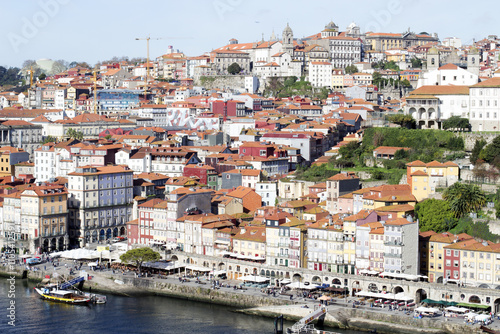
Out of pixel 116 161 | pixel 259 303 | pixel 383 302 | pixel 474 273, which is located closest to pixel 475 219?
pixel 474 273

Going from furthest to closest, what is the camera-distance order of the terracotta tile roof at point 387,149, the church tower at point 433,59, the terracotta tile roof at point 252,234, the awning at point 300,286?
the church tower at point 433,59 → the terracotta tile roof at point 387,149 → the terracotta tile roof at point 252,234 → the awning at point 300,286

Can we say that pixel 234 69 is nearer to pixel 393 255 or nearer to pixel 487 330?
pixel 393 255

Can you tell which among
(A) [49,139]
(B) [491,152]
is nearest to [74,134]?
(A) [49,139]

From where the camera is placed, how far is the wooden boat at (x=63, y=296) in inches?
1790

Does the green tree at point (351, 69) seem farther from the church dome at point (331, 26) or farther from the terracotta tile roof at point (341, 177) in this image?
the terracotta tile roof at point (341, 177)

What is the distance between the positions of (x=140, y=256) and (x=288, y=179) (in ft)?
48.3

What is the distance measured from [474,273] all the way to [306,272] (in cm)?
790

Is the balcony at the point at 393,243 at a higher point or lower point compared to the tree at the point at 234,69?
lower

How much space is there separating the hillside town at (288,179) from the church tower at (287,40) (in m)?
10.9

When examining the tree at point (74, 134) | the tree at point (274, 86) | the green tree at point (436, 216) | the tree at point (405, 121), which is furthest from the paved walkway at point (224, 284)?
the tree at point (274, 86)

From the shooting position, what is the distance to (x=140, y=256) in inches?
1912

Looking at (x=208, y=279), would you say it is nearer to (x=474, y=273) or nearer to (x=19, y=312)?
(x=19, y=312)

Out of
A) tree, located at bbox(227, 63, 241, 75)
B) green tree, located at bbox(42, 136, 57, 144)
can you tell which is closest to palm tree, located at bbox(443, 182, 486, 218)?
green tree, located at bbox(42, 136, 57, 144)

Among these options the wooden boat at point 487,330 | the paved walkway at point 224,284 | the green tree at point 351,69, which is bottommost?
the wooden boat at point 487,330
